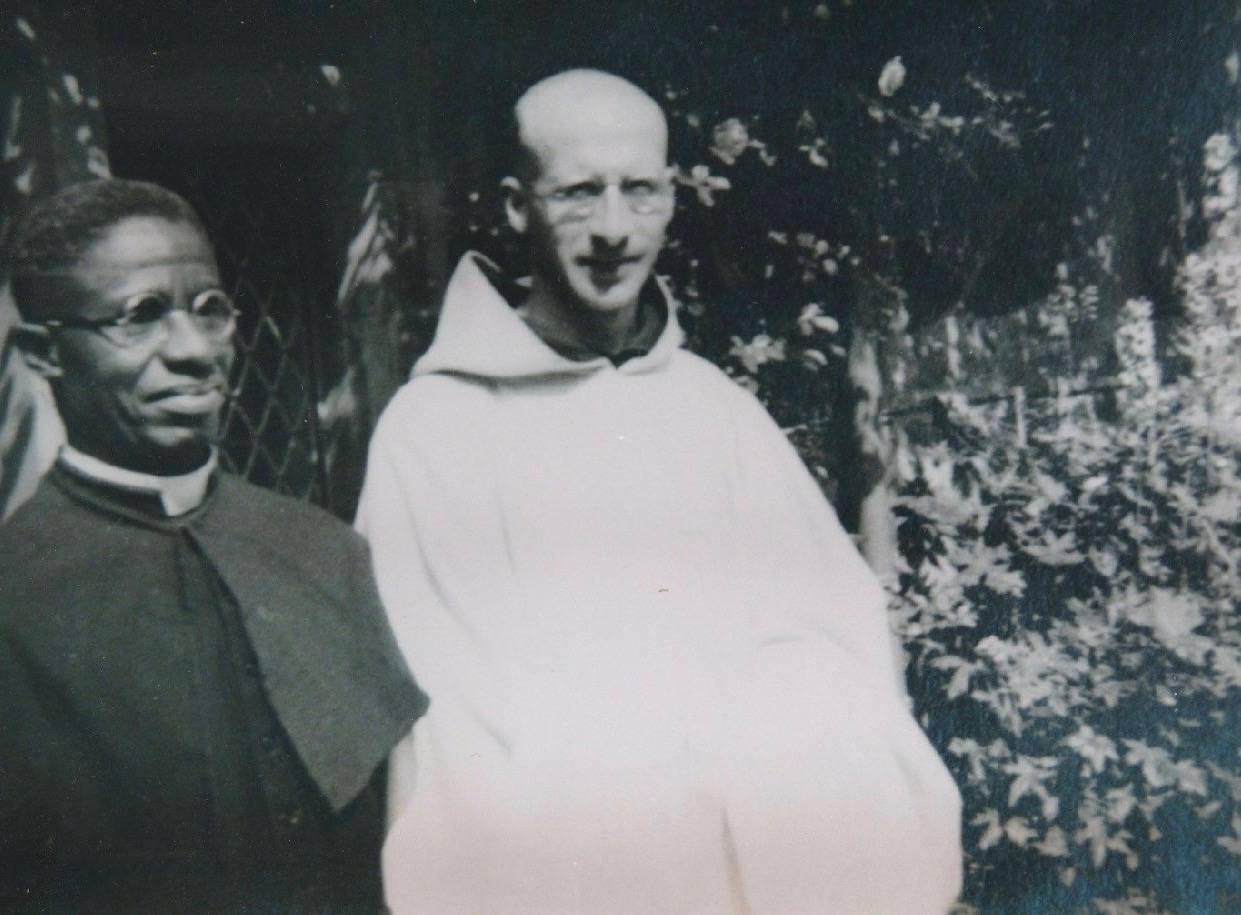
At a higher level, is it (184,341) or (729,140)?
(729,140)

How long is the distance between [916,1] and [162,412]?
1.95 m

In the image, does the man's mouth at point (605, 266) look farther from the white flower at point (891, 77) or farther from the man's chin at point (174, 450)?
the man's chin at point (174, 450)

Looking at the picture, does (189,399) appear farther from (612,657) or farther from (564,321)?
(612,657)

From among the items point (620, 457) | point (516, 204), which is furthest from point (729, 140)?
point (620, 457)

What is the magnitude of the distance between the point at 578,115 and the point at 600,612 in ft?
3.56

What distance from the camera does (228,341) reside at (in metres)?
2.74

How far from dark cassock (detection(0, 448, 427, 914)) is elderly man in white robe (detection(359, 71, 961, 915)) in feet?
0.36

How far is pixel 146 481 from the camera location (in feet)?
8.63

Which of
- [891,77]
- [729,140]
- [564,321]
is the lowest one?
[564,321]

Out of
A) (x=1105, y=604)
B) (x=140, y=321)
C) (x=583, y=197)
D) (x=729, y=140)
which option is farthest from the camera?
(x=1105, y=604)

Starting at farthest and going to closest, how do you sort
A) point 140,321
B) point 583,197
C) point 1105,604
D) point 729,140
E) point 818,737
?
point 1105,604, point 729,140, point 818,737, point 583,197, point 140,321

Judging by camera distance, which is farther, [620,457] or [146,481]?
[620,457]

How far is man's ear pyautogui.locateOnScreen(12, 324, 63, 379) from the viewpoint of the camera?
263 centimetres

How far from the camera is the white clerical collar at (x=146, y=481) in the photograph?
2617mm
